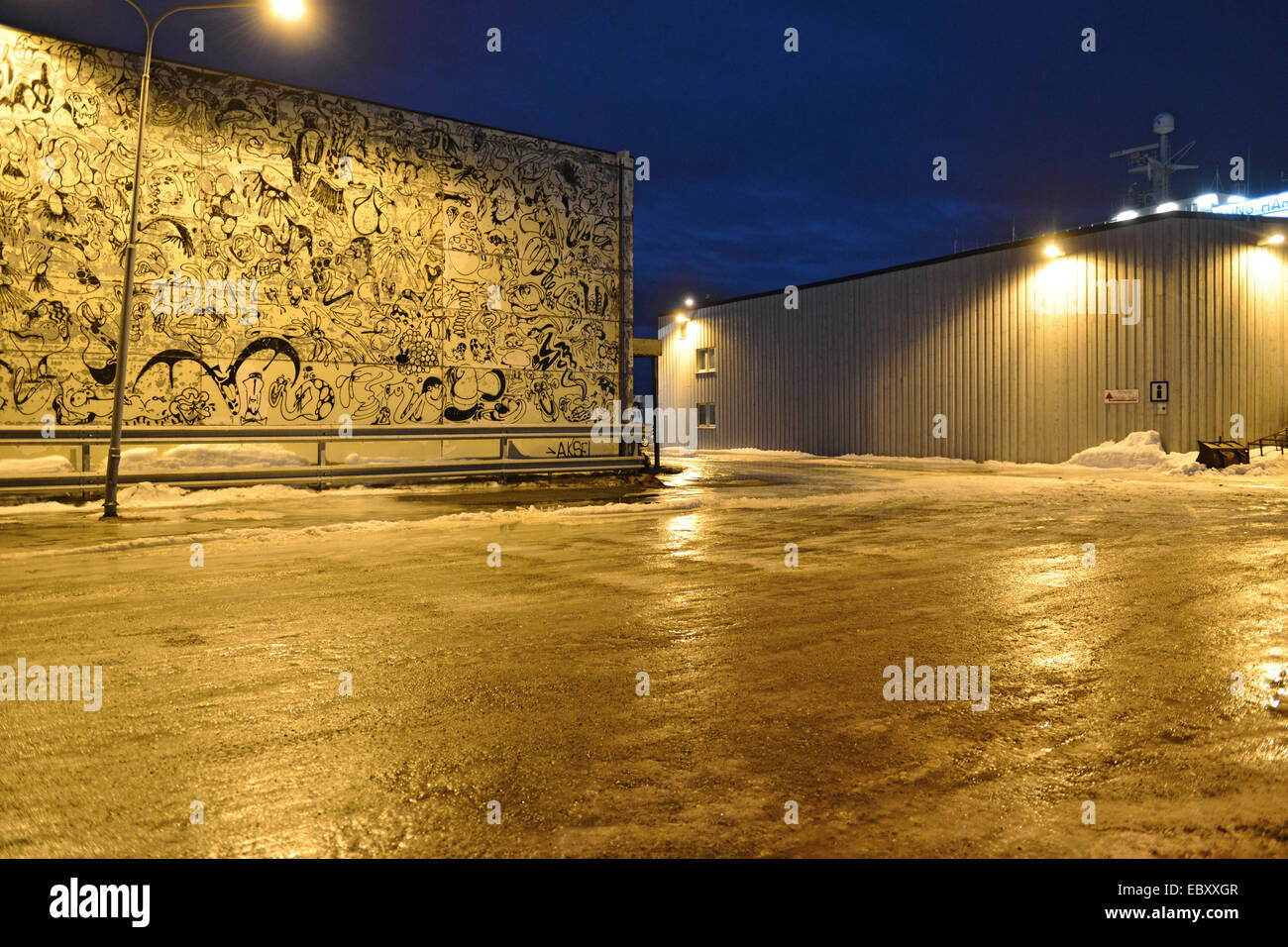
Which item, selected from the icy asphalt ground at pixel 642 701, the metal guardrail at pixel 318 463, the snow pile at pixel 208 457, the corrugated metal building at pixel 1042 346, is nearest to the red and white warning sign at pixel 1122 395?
the corrugated metal building at pixel 1042 346

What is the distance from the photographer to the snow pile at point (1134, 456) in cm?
2712

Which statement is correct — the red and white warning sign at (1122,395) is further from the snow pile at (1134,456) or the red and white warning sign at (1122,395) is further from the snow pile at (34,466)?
the snow pile at (34,466)

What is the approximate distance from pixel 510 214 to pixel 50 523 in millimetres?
12888

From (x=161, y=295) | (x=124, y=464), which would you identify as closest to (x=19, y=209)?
(x=161, y=295)

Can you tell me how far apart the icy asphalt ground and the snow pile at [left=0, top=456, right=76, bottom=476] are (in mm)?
5765

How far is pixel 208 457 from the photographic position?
18.3 meters

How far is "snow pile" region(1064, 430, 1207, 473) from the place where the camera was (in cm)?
2712

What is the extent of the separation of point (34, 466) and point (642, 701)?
16.1m

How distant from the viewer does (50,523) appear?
13.3m

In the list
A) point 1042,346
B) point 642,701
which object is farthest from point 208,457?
point 1042,346

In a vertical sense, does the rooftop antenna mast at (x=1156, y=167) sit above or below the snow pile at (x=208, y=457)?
above

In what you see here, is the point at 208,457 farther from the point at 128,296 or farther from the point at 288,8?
the point at 288,8

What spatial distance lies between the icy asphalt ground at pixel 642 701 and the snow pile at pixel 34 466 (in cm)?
576
